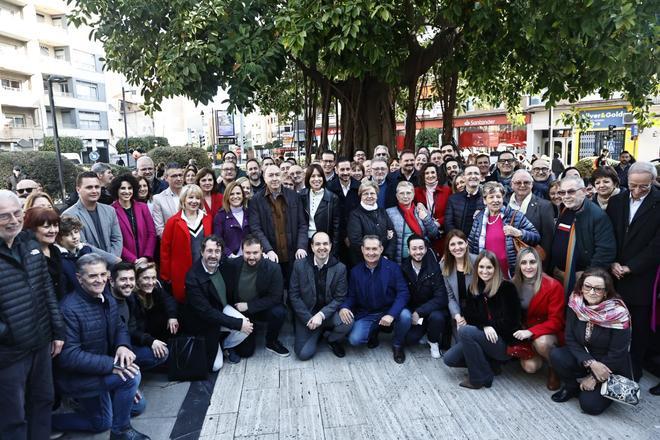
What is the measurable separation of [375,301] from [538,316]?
1.54 m

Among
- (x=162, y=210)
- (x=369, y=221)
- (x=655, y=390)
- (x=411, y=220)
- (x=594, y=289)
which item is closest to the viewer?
(x=594, y=289)

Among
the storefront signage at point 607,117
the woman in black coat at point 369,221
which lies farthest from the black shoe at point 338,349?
the storefront signage at point 607,117

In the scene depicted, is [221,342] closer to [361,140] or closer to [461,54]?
[361,140]

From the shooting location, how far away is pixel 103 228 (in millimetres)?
4566

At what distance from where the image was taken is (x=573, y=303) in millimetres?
3744

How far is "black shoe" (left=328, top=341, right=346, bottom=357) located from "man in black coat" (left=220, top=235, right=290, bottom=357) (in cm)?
47

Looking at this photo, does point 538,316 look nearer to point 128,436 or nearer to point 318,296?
point 318,296

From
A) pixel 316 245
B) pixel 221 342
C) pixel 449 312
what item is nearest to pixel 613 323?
pixel 449 312

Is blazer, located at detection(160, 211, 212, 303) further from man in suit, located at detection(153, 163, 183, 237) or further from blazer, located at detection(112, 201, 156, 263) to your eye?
man in suit, located at detection(153, 163, 183, 237)

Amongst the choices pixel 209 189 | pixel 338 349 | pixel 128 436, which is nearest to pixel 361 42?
pixel 209 189

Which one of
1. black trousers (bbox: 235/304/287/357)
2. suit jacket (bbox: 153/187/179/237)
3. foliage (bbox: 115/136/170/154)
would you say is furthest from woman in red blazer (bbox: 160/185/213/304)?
foliage (bbox: 115/136/170/154)

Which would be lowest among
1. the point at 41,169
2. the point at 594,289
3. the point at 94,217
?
the point at 594,289

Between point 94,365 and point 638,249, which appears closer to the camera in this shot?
point 94,365

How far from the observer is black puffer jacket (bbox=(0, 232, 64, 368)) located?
2770 millimetres
